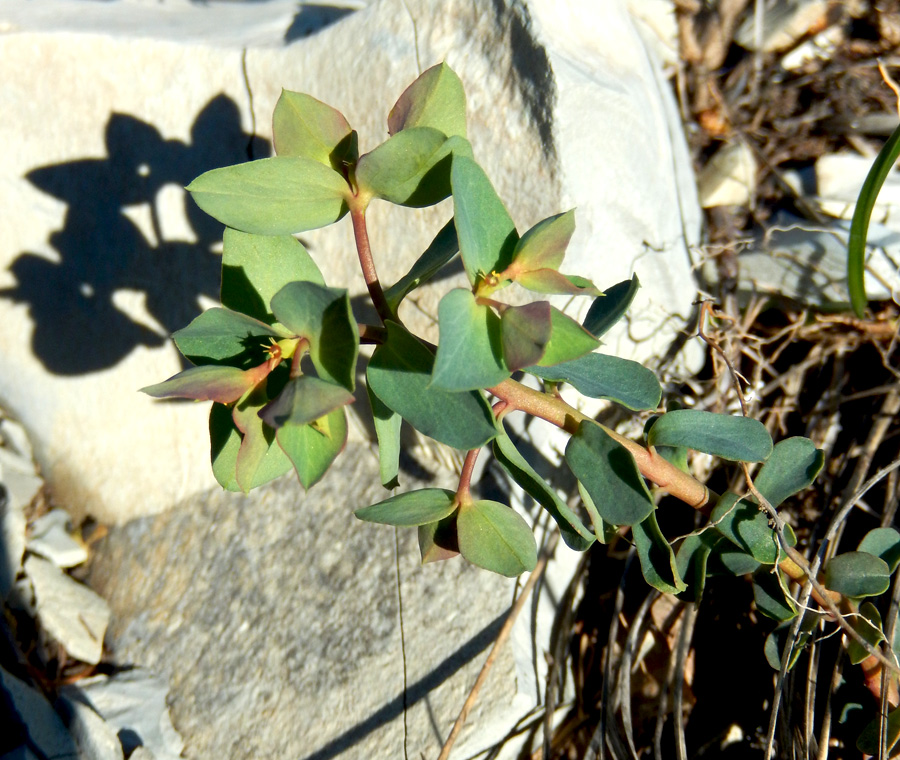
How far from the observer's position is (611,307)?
797 mm

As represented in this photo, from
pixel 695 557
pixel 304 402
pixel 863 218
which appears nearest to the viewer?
pixel 304 402

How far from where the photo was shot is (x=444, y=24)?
1.11 metres

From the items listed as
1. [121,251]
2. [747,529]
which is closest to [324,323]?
[747,529]

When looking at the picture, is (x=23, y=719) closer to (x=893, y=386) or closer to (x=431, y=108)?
A: (x=431, y=108)

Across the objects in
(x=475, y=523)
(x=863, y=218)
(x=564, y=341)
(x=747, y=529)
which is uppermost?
(x=564, y=341)

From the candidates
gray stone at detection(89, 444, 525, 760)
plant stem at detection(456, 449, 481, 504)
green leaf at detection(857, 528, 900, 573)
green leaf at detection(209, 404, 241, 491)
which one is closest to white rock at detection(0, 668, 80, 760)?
gray stone at detection(89, 444, 525, 760)

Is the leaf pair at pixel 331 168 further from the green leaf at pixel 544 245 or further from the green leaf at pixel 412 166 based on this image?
the green leaf at pixel 544 245

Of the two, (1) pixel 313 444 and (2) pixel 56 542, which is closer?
(1) pixel 313 444

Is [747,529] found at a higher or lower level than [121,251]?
lower

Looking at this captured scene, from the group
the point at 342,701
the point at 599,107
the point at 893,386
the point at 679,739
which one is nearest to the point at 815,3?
the point at 599,107

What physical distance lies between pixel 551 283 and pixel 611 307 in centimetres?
16

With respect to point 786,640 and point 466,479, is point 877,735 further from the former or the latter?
point 466,479

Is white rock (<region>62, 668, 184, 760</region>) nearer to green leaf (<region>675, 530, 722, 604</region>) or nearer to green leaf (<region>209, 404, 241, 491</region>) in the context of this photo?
green leaf (<region>209, 404, 241, 491</region>)

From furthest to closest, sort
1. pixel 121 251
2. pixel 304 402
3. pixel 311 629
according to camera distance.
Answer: pixel 121 251
pixel 311 629
pixel 304 402
